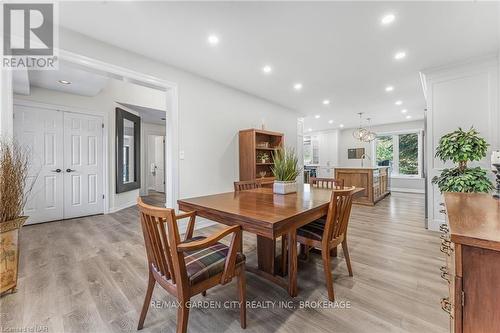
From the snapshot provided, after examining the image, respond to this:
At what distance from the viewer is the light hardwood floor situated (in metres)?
1.47

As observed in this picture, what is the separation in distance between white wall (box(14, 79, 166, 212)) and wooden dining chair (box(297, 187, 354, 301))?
4.40 m

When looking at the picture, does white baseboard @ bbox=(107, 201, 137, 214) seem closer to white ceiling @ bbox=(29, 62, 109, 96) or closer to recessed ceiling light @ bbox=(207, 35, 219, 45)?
white ceiling @ bbox=(29, 62, 109, 96)

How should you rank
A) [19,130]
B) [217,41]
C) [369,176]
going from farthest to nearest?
[369,176] < [19,130] < [217,41]

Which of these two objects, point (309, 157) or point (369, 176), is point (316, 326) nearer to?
point (369, 176)

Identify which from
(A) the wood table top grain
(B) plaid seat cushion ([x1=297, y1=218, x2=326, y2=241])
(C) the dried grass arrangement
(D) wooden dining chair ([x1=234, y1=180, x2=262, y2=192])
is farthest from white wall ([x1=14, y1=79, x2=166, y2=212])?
(B) plaid seat cushion ([x1=297, y1=218, x2=326, y2=241])

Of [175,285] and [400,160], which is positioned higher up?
[400,160]

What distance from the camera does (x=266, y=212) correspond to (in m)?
1.46

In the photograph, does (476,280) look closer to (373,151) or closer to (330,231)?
(330,231)

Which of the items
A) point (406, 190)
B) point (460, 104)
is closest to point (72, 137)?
point (460, 104)

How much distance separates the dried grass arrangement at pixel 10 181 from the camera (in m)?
1.73

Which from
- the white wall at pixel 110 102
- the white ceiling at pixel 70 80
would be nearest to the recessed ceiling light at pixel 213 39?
the white ceiling at pixel 70 80

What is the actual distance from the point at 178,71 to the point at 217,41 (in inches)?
41.3

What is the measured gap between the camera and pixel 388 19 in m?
2.14

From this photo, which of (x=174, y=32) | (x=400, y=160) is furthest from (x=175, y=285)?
(x=400, y=160)
